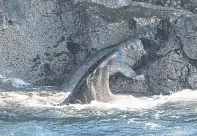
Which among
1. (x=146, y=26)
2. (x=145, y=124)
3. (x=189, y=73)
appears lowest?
(x=145, y=124)

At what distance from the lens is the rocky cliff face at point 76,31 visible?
15.1 meters

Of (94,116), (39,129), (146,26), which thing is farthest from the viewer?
(146,26)

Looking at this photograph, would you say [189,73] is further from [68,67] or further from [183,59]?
[68,67]

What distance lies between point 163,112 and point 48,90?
3.35m

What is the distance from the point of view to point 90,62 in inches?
590

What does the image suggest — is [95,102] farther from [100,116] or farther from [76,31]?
[76,31]

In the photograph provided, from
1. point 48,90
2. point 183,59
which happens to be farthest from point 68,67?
A: point 183,59

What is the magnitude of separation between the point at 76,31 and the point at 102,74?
3.09m

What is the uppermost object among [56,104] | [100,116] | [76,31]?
[76,31]

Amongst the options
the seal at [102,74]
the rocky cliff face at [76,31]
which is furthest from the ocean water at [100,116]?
the rocky cliff face at [76,31]

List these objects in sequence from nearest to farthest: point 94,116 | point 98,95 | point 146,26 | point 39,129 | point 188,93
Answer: point 39,129 < point 94,116 < point 98,95 < point 188,93 < point 146,26

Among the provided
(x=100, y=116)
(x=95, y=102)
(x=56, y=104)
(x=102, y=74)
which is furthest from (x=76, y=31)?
(x=100, y=116)

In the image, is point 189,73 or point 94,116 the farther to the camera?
point 189,73

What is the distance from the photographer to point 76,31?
640 inches
